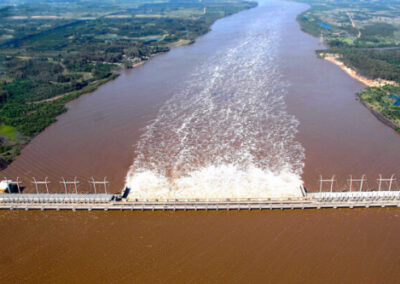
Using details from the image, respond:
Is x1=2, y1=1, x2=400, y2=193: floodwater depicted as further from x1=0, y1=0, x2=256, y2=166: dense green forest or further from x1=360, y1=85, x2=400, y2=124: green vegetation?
x1=0, y1=0, x2=256, y2=166: dense green forest

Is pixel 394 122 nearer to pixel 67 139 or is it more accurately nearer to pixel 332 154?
pixel 332 154

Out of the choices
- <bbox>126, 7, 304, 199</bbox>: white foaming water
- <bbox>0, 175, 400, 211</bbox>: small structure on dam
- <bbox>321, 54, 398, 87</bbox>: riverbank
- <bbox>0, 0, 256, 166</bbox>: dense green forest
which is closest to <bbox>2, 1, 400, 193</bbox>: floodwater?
<bbox>126, 7, 304, 199</bbox>: white foaming water

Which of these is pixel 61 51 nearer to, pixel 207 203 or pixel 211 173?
pixel 211 173

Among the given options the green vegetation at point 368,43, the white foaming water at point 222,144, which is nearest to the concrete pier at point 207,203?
the white foaming water at point 222,144

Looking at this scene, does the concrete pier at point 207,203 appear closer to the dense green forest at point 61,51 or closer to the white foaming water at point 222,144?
the white foaming water at point 222,144

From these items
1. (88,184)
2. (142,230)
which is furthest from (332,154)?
(88,184)

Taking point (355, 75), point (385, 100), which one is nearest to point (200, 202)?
point (385, 100)
